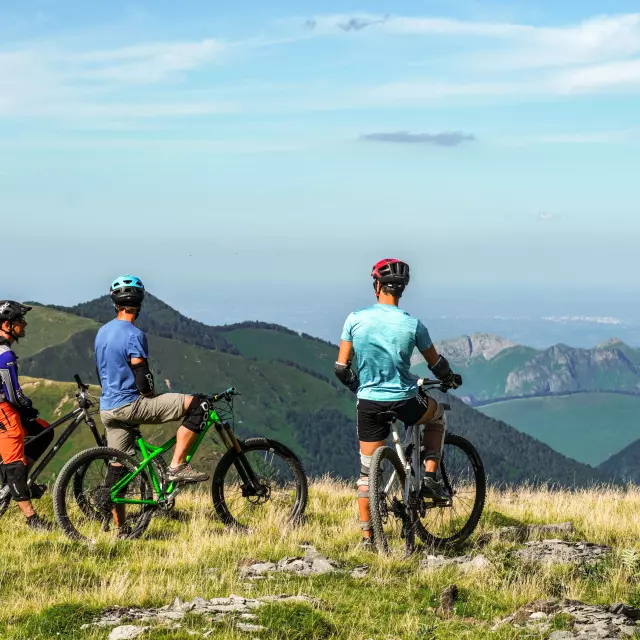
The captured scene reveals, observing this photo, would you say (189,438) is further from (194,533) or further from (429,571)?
(429,571)

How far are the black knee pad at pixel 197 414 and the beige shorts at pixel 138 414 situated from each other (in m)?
0.10

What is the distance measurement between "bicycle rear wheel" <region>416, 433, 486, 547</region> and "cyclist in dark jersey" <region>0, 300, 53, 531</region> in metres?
5.03

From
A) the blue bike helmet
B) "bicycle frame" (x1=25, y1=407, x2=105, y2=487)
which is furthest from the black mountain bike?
the blue bike helmet

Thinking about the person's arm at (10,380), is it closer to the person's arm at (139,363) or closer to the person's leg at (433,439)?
the person's arm at (139,363)

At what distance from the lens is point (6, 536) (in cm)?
1148

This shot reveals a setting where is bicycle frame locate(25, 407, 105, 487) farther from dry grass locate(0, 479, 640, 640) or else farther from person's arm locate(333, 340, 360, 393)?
person's arm locate(333, 340, 360, 393)

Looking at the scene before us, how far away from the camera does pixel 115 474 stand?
11547 millimetres

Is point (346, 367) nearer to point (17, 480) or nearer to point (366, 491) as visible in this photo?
point (366, 491)

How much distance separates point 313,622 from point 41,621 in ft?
7.51

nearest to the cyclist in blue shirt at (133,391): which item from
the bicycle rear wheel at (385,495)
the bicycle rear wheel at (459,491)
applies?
the bicycle rear wheel at (385,495)

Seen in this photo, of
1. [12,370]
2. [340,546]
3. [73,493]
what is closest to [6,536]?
[73,493]

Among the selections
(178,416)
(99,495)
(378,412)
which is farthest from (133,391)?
(378,412)

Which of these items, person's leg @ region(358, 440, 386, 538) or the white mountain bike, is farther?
person's leg @ region(358, 440, 386, 538)

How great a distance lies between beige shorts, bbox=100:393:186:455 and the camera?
37.2ft
